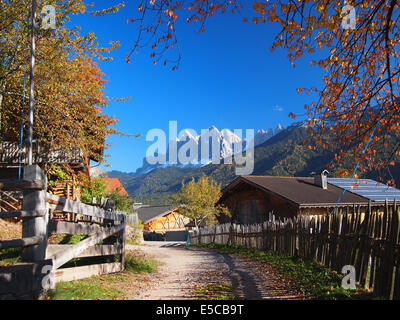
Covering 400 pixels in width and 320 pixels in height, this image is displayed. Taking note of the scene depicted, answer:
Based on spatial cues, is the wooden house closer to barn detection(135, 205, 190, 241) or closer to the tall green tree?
barn detection(135, 205, 190, 241)

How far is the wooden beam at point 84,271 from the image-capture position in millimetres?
5220

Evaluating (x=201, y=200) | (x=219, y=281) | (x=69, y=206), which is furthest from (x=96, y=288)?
(x=201, y=200)

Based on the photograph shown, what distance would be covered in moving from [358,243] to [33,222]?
21.7ft

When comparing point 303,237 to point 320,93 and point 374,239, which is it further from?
point 320,93

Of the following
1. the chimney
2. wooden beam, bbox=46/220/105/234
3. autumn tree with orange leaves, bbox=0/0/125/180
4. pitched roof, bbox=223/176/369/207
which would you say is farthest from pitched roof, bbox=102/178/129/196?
wooden beam, bbox=46/220/105/234

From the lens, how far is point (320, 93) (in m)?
7.51

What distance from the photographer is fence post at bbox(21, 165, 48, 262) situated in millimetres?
4109

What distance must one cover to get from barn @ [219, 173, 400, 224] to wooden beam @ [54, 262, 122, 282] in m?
15.5

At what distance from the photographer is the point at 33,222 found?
4145 mm

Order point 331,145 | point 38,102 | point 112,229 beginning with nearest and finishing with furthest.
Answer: point 112,229 < point 331,145 < point 38,102

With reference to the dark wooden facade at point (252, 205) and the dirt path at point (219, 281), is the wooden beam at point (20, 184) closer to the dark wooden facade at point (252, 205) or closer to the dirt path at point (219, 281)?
the dirt path at point (219, 281)

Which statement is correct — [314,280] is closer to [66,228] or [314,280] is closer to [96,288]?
[96,288]

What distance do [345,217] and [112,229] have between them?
578 centimetres
